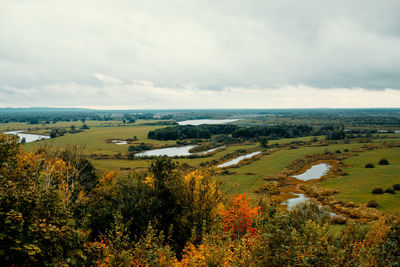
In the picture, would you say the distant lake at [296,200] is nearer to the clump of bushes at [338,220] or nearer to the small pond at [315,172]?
the clump of bushes at [338,220]

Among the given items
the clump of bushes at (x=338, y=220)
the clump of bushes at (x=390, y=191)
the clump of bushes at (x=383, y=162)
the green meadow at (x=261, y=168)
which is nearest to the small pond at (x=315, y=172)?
the green meadow at (x=261, y=168)

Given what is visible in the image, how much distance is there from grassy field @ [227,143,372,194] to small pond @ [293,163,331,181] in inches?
373

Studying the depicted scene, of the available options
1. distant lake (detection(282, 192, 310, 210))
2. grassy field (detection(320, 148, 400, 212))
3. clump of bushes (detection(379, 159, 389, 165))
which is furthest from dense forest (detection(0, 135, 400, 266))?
clump of bushes (detection(379, 159, 389, 165))

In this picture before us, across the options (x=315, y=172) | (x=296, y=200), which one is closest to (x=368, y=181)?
(x=315, y=172)

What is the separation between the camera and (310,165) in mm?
100750

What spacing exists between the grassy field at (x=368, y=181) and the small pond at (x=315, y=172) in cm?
749

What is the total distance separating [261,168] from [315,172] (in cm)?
2135

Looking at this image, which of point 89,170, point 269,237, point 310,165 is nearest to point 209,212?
point 269,237

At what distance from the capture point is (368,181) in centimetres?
7488

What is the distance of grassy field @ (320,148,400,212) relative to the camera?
192 ft

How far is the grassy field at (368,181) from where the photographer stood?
58.4 meters

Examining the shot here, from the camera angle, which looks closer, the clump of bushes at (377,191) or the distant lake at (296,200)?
the distant lake at (296,200)

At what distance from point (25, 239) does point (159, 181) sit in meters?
22.0

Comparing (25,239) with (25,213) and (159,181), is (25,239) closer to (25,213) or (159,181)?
(25,213)
